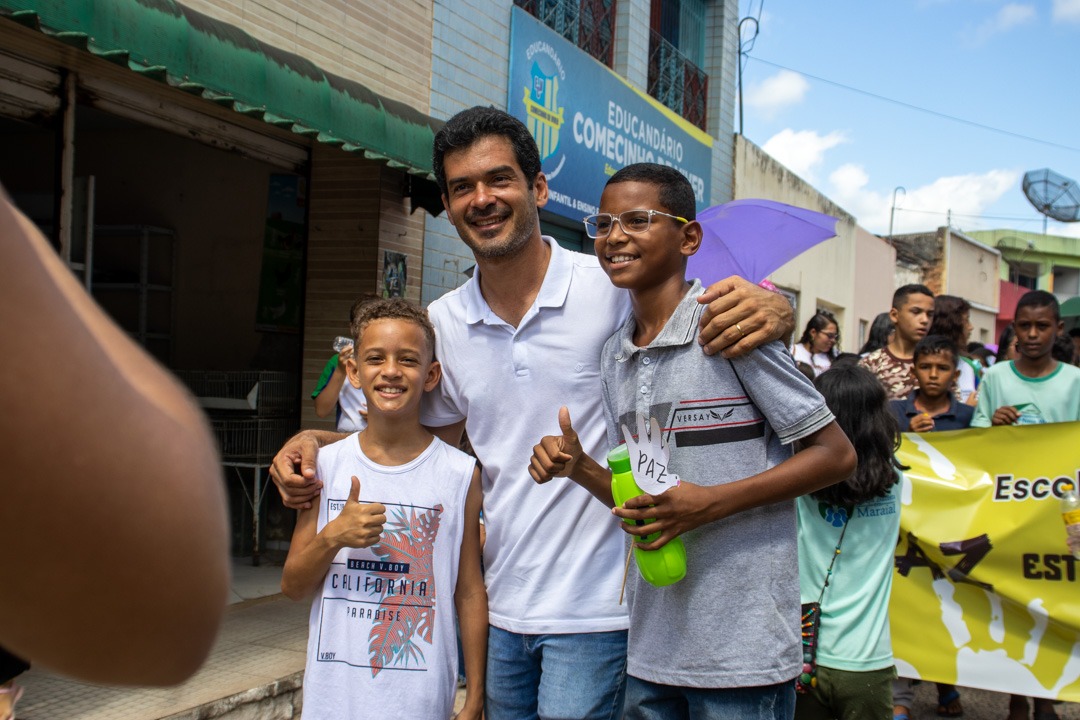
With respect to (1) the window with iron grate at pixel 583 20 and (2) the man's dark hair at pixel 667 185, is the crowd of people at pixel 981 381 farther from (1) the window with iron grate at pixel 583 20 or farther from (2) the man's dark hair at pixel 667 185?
(1) the window with iron grate at pixel 583 20

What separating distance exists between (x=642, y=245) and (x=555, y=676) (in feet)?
4.10

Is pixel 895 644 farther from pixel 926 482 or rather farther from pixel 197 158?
pixel 197 158

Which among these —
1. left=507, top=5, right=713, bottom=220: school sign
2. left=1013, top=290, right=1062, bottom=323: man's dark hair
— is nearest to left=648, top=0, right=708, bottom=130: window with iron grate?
left=507, top=5, right=713, bottom=220: school sign

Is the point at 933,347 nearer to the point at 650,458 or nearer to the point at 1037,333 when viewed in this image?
the point at 1037,333

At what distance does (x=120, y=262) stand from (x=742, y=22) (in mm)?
10032

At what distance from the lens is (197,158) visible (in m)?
8.42

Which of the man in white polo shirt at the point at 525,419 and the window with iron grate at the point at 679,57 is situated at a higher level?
the window with iron grate at the point at 679,57

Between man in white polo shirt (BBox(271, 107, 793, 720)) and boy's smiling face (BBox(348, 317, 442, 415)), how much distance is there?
0.11m

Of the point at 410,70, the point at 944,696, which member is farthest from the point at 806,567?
the point at 410,70

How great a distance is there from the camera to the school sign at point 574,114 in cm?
923

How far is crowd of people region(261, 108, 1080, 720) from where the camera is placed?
2.38 m

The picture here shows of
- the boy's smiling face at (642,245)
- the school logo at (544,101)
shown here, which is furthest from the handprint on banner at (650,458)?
the school logo at (544,101)

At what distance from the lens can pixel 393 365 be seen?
115 inches

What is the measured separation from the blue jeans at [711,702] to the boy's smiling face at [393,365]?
1.08 meters
